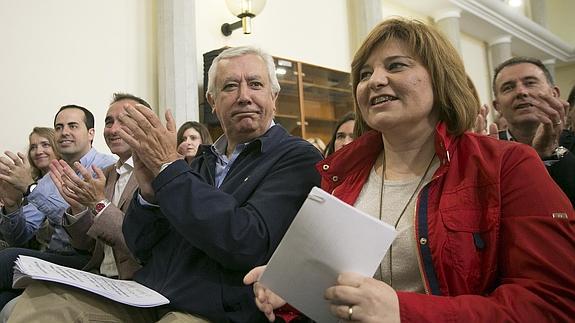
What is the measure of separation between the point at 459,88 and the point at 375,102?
0.69 feet

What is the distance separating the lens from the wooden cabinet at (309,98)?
15.8 feet

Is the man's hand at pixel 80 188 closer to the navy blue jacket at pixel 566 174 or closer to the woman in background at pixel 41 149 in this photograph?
the woman in background at pixel 41 149

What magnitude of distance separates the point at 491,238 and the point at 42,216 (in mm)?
2526

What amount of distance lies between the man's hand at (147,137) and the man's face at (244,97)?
347 mm

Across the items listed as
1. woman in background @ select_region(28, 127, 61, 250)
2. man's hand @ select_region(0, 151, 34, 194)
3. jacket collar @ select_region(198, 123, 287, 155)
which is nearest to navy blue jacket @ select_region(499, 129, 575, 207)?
jacket collar @ select_region(198, 123, 287, 155)

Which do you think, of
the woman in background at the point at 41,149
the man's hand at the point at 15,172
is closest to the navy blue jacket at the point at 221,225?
the man's hand at the point at 15,172

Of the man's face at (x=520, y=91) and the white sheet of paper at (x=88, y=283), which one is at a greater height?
the man's face at (x=520, y=91)

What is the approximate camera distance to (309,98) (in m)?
5.09

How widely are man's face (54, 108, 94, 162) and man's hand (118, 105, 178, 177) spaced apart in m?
1.78

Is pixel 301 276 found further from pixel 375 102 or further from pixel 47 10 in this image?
pixel 47 10

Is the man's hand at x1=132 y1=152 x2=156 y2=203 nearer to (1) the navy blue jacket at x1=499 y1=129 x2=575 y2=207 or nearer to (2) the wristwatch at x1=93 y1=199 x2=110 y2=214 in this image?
(2) the wristwatch at x1=93 y1=199 x2=110 y2=214

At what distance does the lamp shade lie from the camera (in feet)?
14.6

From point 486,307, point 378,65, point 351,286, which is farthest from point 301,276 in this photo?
point 378,65

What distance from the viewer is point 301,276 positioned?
98cm
